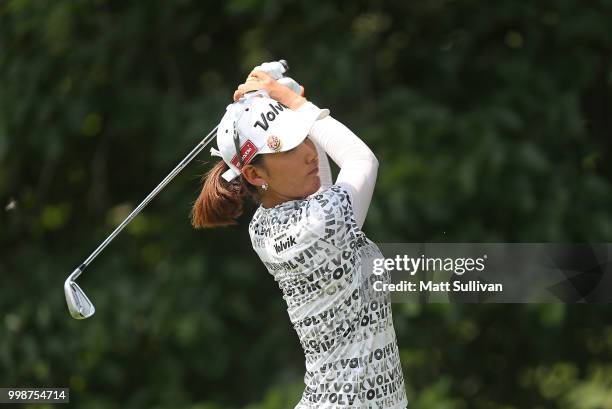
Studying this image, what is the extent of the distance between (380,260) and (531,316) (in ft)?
7.05

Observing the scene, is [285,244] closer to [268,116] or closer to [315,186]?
[315,186]

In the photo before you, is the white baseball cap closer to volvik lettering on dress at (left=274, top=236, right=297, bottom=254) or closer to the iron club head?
volvik lettering on dress at (left=274, top=236, right=297, bottom=254)

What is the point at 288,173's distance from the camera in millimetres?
2258

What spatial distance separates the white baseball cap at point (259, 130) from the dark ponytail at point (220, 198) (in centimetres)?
4

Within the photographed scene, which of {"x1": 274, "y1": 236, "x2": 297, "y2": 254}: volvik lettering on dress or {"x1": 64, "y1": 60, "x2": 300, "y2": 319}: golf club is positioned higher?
{"x1": 64, "y1": 60, "x2": 300, "y2": 319}: golf club

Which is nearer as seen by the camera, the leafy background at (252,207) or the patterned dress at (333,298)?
the patterned dress at (333,298)

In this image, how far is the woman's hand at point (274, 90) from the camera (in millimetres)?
2307

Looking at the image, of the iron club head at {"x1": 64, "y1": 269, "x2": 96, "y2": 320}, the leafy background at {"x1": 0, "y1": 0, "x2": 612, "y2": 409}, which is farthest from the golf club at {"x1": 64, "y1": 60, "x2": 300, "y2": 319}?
the leafy background at {"x1": 0, "y1": 0, "x2": 612, "y2": 409}

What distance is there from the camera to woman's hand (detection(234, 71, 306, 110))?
231 centimetres

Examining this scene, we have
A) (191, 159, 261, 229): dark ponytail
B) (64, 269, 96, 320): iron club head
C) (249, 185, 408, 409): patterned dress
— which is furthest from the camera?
(64, 269, 96, 320): iron club head

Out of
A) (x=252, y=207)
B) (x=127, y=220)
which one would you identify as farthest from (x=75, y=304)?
(x=252, y=207)

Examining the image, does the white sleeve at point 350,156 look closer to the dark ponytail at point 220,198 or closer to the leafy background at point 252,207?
the dark ponytail at point 220,198

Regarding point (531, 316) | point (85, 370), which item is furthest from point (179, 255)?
point (531, 316)

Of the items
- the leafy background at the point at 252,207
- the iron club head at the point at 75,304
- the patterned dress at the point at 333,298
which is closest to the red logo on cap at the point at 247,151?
the patterned dress at the point at 333,298
